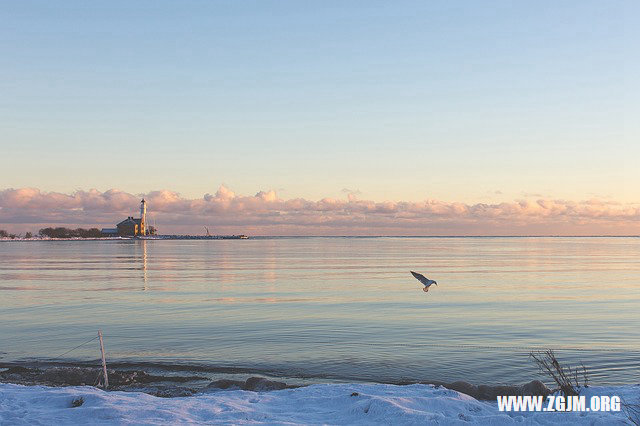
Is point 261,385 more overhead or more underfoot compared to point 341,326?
more overhead

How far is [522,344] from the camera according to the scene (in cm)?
2373

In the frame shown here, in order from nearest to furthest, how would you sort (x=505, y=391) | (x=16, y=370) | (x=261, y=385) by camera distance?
(x=505, y=391) < (x=261, y=385) < (x=16, y=370)

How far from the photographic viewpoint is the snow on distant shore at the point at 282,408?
12.0 m

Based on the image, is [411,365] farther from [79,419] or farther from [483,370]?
[79,419]

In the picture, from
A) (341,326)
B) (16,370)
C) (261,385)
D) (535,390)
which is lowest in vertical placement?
(341,326)

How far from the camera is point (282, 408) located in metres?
13.3

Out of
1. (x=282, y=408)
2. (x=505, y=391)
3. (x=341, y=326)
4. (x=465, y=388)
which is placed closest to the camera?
(x=282, y=408)

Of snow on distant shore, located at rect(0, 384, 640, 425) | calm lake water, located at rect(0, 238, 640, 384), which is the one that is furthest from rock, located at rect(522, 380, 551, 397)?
calm lake water, located at rect(0, 238, 640, 384)

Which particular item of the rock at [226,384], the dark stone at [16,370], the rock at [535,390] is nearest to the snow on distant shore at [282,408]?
the rock at [535,390]

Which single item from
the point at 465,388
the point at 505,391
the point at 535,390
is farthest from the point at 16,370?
the point at 535,390

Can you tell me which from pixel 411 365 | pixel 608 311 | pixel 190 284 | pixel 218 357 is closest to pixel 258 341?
pixel 218 357

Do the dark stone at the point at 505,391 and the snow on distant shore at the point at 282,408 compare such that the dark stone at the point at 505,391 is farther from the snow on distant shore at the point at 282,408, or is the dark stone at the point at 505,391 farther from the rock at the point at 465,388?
the snow on distant shore at the point at 282,408

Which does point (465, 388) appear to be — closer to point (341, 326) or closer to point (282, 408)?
point (282, 408)

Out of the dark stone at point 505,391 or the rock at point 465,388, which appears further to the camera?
the rock at point 465,388
